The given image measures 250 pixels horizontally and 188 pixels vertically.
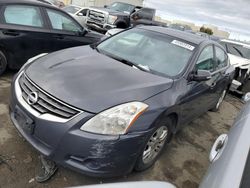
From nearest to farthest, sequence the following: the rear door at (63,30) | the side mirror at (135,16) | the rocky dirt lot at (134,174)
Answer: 1. the rocky dirt lot at (134,174)
2. the rear door at (63,30)
3. the side mirror at (135,16)

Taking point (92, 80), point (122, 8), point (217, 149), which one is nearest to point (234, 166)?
point (217, 149)

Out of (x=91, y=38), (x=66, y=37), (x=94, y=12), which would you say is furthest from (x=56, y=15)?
(x=94, y=12)

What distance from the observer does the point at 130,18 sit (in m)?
14.2

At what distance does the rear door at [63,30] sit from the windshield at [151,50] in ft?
5.47

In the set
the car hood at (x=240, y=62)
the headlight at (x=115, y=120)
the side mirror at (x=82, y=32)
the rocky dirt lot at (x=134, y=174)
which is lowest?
the rocky dirt lot at (x=134, y=174)

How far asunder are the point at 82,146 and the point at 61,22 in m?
3.87

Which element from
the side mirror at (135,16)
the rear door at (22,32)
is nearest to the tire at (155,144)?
the rear door at (22,32)

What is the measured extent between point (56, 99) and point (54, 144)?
17.4 inches

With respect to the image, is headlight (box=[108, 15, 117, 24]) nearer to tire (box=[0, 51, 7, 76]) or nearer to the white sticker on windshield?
tire (box=[0, 51, 7, 76])

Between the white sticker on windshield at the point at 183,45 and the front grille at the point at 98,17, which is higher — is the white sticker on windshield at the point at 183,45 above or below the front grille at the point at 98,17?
above

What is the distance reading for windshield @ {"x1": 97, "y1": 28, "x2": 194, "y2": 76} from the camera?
354 cm

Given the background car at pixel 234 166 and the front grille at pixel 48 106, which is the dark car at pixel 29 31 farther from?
the background car at pixel 234 166

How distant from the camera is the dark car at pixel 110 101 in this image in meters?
2.46

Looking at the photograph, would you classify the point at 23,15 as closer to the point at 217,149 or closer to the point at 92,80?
the point at 92,80
